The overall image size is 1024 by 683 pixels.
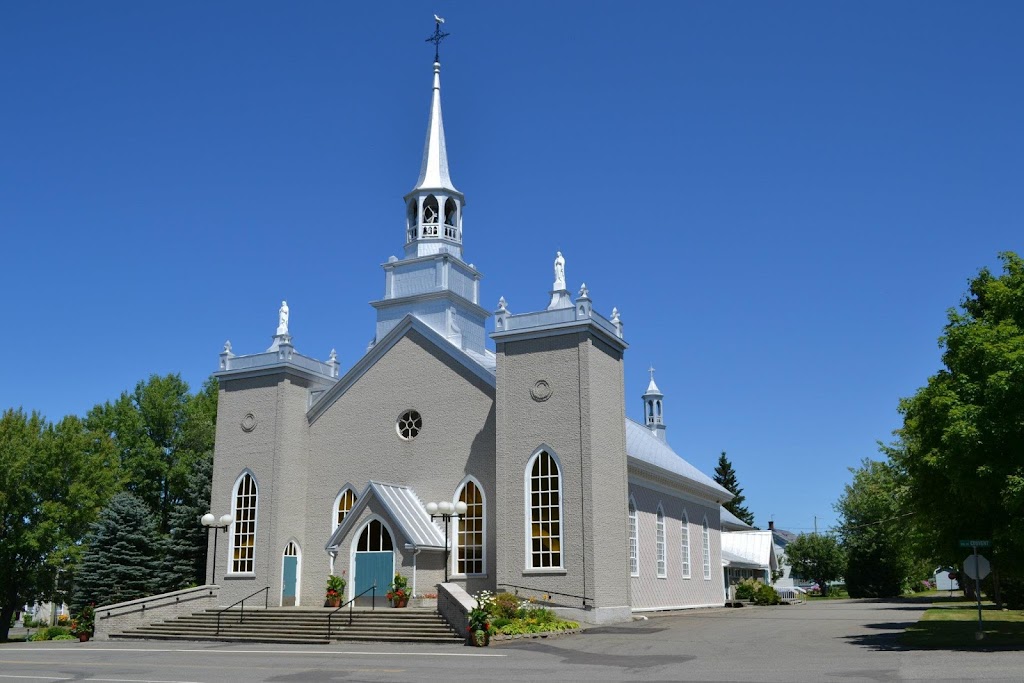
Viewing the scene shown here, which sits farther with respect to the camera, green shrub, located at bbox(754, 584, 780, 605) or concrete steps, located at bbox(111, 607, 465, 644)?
green shrub, located at bbox(754, 584, 780, 605)

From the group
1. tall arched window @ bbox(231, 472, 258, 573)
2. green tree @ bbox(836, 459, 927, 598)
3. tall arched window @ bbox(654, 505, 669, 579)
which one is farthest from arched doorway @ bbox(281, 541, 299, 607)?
green tree @ bbox(836, 459, 927, 598)

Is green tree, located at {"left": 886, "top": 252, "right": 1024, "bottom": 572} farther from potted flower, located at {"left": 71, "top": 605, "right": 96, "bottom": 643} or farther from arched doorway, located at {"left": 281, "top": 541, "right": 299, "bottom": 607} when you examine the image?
potted flower, located at {"left": 71, "top": 605, "right": 96, "bottom": 643}

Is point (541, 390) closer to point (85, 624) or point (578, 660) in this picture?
point (578, 660)

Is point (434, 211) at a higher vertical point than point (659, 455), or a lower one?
higher

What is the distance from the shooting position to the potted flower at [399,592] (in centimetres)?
2820

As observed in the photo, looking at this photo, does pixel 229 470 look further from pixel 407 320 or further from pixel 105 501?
pixel 105 501

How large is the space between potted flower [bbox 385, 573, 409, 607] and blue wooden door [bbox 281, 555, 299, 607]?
5557 mm

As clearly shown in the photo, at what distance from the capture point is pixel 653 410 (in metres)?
53.9

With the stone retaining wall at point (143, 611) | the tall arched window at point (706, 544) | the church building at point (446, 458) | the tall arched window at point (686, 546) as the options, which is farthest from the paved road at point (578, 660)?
the tall arched window at point (706, 544)

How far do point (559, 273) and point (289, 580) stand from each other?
13783mm

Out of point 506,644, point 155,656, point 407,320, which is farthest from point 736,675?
point 407,320

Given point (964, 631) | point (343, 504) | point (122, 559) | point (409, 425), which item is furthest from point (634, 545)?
point (122, 559)

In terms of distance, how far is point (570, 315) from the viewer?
29047 mm

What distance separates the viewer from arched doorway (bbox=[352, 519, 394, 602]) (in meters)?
29.4
